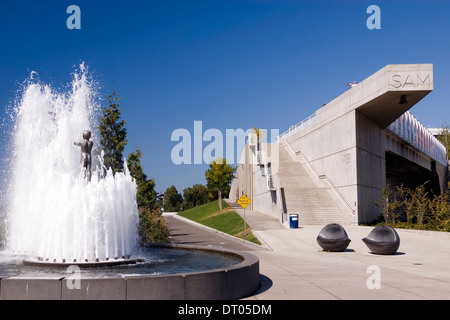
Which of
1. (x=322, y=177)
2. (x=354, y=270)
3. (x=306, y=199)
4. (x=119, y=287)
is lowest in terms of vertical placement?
(x=354, y=270)

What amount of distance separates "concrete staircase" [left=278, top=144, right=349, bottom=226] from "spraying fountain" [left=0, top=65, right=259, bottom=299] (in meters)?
20.1

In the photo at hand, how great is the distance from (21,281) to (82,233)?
407cm

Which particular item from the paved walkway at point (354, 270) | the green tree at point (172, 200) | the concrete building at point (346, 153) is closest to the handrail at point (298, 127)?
the concrete building at point (346, 153)

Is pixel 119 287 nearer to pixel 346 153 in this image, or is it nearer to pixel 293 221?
pixel 293 221

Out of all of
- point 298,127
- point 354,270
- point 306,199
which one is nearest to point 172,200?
point 298,127

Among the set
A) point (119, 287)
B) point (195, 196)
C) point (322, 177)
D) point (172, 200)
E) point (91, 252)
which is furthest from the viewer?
point (172, 200)

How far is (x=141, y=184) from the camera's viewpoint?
3033cm

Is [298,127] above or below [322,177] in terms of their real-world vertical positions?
above

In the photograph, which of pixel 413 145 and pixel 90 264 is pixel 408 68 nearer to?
pixel 413 145

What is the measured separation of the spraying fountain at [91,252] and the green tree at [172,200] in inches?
3264

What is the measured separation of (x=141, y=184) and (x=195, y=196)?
200 ft

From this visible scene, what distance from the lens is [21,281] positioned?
7.20 metres

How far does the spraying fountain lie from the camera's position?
7.23m
